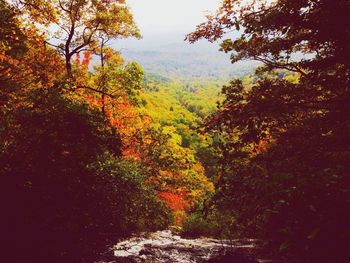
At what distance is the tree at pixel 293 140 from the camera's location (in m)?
4.96

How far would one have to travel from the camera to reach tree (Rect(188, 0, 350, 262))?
4.96 m

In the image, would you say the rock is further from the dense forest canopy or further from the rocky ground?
the dense forest canopy

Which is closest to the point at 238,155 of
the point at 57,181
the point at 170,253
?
the point at 57,181

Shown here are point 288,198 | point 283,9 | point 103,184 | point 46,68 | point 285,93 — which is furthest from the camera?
point 46,68

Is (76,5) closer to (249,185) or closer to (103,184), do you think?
(103,184)

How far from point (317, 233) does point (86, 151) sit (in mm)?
7565

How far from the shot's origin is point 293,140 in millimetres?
8289

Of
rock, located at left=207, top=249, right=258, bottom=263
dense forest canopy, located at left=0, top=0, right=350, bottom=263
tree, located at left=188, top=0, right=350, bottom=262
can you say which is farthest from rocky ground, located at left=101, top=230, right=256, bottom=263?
tree, located at left=188, top=0, right=350, bottom=262

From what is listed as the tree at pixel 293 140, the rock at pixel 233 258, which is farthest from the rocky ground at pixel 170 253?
the tree at pixel 293 140

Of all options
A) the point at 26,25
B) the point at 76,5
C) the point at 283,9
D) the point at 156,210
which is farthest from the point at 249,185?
the point at 76,5

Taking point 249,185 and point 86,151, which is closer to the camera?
point 249,185

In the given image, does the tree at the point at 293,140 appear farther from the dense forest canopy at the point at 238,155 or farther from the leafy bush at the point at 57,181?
the leafy bush at the point at 57,181

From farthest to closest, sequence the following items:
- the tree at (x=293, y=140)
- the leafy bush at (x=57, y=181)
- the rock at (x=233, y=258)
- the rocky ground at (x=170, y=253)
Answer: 1. the rocky ground at (x=170, y=253)
2. the rock at (x=233, y=258)
3. the leafy bush at (x=57, y=181)
4. the tree at (x=293, y=140)

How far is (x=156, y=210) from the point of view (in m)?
15.2
